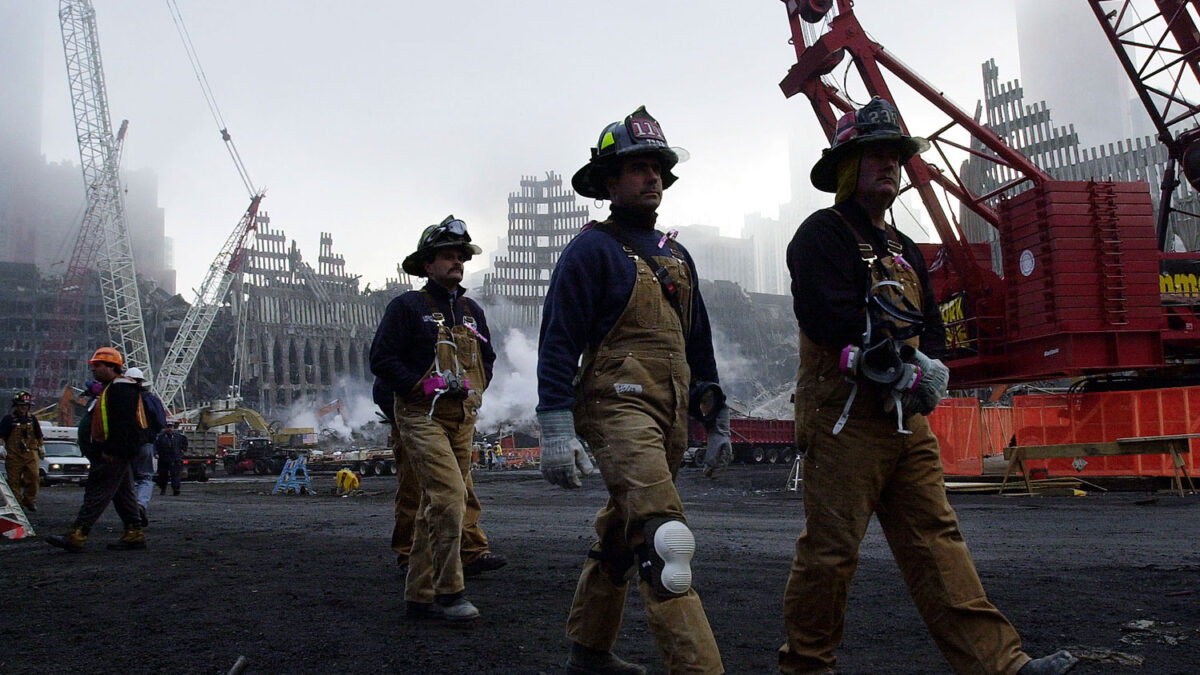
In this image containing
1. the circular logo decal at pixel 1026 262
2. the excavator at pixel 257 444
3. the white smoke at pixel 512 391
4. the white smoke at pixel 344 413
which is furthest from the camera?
the white smoke at pixel 344 413

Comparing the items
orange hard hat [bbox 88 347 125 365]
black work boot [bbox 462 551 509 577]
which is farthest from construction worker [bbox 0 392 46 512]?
black work boot [bbox 462 551 509 577]

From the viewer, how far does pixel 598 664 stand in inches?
119

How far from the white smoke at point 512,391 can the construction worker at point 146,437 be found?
42.2m

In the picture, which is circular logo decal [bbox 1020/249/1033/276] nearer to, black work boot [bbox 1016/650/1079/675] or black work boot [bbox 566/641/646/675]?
black work boot [bbox 1016/650/1079/675]

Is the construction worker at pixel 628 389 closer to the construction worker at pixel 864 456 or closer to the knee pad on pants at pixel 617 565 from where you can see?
the knee pad on pants at pixel 617 565

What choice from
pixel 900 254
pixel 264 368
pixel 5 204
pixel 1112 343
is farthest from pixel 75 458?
pixel 5 204

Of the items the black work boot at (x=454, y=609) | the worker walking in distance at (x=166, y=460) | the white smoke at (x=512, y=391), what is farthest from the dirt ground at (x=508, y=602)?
the white smoke at (x=512, y=391)

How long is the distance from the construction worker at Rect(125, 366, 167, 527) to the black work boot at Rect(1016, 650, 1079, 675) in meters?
7.42

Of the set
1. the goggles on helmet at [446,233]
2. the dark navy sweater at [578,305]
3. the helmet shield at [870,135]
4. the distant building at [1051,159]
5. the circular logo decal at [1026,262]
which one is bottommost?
the dark navy sweater at [578,305]

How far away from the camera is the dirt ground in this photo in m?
3.54

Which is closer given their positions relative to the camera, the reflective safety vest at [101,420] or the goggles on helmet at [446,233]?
the goggles on helmet at [446,233]

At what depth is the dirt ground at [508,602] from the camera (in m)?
3.54

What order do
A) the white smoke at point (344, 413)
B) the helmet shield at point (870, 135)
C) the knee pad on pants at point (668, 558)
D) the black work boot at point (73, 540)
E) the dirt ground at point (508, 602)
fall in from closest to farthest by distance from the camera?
the knee pad on pants at point (668, 558)
the helmet shield at point (870, 135)
the dirt ground at point (508, 602)
the black work boot at point (73, 540)
the white smoke at point (344, 413)

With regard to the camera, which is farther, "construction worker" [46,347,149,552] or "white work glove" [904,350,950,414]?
"construction worker" [46,347,149,552]
